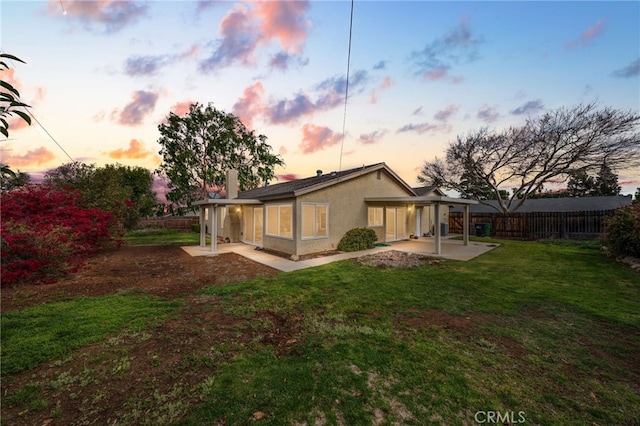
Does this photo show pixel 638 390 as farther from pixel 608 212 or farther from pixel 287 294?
pixel 608 212

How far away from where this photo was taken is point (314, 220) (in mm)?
10680

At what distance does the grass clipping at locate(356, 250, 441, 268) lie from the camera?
28.0 feet

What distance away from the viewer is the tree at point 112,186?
1350 centimetres

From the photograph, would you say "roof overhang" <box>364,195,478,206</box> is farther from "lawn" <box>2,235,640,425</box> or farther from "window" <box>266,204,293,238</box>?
"lawn" <box>2,235,640,425</box>

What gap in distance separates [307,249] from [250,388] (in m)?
7.78

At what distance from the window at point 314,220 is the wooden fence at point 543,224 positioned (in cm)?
1546

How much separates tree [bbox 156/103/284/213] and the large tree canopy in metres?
21.6

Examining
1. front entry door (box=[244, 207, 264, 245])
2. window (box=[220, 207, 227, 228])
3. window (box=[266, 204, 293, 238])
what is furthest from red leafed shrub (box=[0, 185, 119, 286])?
window (box=[220, 207, 227, 228])

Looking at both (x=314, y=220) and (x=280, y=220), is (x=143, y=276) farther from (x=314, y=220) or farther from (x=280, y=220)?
(x=314, y=220)

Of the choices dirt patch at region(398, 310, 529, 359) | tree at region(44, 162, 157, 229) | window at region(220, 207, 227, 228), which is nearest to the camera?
dirt patch at region(398, 310, 529, 359)

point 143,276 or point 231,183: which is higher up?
point 231,183

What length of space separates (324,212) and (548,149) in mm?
18467

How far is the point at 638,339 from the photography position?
12.1 feet

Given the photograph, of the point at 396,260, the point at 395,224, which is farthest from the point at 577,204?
the point at 396,260
